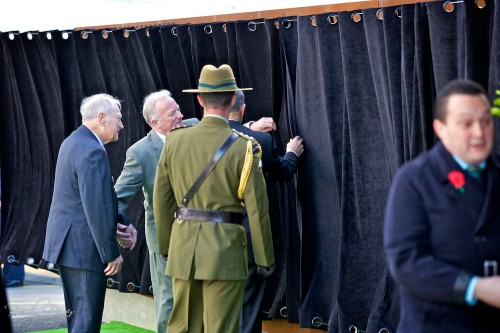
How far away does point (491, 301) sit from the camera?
11.3 ft

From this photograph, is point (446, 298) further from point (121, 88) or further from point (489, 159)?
point (121, 88)

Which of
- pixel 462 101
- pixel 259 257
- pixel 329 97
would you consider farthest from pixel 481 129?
pixel 329 97

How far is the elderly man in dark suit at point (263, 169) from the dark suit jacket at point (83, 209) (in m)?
0.87

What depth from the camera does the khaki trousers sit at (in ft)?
20.1

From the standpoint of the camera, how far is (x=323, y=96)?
689 centimetres

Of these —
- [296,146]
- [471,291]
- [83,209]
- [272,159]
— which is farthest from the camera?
[296,146]

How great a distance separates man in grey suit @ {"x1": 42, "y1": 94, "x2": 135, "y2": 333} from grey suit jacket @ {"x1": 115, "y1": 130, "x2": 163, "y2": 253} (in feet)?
1.84

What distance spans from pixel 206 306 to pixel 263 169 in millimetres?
1099

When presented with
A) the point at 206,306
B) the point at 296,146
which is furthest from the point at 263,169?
the point at 206,306

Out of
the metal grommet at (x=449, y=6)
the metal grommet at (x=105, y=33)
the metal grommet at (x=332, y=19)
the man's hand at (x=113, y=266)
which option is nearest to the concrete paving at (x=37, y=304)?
the man's hand at (x=113, y=266)

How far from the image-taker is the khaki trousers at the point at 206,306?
6.14 metres

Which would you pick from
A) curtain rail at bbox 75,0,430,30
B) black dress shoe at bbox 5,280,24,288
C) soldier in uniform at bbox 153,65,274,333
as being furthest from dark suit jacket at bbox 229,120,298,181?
black dress shoe at bbox 5,280,24,288

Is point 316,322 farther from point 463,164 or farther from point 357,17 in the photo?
point 463,164

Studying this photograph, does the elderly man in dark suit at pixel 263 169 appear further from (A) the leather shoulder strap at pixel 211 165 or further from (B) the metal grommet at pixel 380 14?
(B) the metal grommet at pixel 380 14
